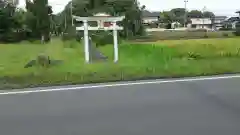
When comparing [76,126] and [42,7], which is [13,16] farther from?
[76,126]

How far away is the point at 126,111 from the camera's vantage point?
4926 millimetres

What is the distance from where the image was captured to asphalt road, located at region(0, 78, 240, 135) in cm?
410

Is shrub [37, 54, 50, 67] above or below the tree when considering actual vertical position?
below

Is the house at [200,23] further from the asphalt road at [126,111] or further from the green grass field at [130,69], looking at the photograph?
the asphalt road at [126,111]

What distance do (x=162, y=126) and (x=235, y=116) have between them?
1120mm

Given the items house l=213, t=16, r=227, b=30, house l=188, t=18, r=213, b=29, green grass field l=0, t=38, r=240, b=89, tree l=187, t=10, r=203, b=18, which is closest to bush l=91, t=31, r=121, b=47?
green grass field l=0, t=38, r=240, b=89

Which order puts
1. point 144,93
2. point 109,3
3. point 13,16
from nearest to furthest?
point 144,93
point 109,3
point 13,16

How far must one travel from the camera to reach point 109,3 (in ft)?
96.4

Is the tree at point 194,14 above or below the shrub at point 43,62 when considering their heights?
above

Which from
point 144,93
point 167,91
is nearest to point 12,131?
point 144,93

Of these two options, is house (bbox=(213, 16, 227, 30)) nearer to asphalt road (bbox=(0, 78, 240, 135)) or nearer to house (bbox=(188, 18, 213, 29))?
house (bbox=(188, 18, 213, 29))

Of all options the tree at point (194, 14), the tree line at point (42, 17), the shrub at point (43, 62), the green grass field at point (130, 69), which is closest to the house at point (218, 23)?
the tree at point (194, 14)

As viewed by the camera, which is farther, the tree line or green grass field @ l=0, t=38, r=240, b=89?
the tree line

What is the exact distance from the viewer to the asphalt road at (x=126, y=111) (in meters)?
4.10
